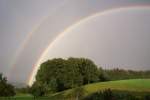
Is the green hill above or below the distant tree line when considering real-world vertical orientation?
below

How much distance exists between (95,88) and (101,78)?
28.3 m

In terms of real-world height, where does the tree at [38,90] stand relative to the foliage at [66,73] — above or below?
below

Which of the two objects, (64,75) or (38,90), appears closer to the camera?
(38,90)

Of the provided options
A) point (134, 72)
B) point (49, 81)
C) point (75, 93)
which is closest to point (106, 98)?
point (75, 93)

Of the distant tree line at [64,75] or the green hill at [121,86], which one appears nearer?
the green hill at [121,86]

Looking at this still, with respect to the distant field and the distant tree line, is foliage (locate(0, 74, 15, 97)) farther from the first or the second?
the distant field

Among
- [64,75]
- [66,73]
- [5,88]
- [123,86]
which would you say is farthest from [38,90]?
Result: [123,86]

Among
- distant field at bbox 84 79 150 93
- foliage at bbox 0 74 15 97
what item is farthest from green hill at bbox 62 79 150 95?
foliage at bbox 0 74 15 97

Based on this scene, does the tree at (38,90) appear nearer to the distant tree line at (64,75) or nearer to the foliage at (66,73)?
the distant tree line at (64,75)

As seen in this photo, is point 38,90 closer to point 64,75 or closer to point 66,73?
point 64,75

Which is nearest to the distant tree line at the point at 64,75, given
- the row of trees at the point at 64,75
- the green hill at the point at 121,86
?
the row of trees at the point at 64,75

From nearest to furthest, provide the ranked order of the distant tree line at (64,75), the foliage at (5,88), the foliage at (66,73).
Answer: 1. the foliage at (5,88)
2. the distant tree line at (64,75)
3. the foliage at (66,73)

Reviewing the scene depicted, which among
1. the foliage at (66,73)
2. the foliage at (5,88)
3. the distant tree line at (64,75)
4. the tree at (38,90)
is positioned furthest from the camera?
the foliage at (66,73)

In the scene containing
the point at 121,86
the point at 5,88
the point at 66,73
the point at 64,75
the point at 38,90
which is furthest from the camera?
the point at 66,73
